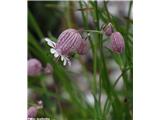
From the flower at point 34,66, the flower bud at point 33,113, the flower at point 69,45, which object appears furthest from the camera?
the flower at point 34,66

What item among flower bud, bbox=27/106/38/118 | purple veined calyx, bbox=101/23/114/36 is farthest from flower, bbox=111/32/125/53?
flower bud, bbox=27/106/38/118

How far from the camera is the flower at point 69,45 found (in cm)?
103

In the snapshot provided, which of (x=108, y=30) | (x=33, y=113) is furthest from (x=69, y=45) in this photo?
(x=33, y=113)

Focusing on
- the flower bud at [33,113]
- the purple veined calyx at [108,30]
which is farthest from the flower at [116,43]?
the flower bud at [33,113]

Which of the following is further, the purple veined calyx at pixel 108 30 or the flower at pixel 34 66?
the flower at pixel 34 66

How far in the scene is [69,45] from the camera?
104 centimetres

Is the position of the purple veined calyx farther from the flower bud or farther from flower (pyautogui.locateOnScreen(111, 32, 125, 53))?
the flower bud

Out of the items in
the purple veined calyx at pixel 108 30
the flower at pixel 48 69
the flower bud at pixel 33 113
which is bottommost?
the flower bud at pixel 33 113

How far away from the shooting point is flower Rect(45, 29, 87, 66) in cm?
103

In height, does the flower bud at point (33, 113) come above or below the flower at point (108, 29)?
below

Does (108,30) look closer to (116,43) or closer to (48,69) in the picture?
(116,43)

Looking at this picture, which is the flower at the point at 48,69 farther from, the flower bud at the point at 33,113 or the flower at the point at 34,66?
the flower bud at the point at 33,113
